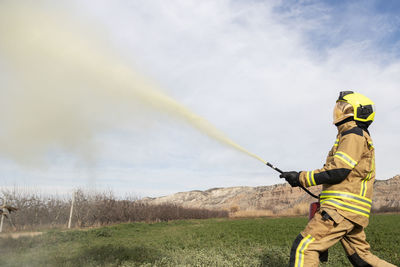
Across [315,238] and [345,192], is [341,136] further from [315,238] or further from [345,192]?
[315,238]

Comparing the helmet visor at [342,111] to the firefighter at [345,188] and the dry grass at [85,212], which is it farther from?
the dry grass at [85,212]

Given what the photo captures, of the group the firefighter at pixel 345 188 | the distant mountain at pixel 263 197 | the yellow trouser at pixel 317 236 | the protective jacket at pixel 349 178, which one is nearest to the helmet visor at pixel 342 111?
the firefighter at pixel 345 188

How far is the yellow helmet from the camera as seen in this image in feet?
13.6

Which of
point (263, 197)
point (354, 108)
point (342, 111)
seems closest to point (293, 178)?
point (342, 111)

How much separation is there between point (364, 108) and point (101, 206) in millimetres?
24819

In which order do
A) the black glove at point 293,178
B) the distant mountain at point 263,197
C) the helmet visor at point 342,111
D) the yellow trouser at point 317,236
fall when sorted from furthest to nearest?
the distant mountain at point 263,197 < the helmet visor at point 342,111 < the black glove at point 293,178 < the yellow trouser at point 317,236

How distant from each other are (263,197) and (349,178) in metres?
63.1

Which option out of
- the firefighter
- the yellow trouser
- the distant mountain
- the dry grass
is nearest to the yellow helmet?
the firefighter

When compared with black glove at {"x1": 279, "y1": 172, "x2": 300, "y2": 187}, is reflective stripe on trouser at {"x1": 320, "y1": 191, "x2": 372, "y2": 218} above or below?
below

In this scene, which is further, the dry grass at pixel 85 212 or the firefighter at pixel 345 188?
the dry grass at pixel 85 212

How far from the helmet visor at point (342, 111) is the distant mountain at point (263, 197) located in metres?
42.3

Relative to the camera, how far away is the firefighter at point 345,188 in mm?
3713

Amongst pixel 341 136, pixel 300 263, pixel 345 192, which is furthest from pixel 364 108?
pixel 300 263

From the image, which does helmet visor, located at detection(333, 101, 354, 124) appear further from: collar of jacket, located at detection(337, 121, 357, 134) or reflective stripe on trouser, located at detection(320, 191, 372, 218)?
reflective stripe on trouser, located at detection(320, 191, 372, 218)
